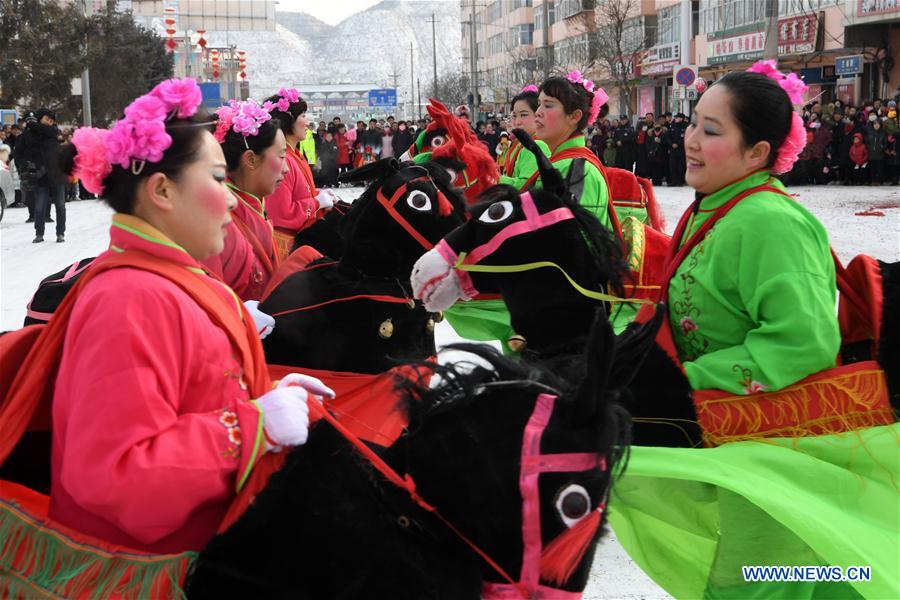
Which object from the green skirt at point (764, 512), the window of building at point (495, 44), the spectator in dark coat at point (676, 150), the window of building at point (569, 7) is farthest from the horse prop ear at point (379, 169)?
the window of building at point (495, 44)

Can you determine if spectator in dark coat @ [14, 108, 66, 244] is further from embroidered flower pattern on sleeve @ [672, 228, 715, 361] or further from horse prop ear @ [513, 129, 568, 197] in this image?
embroidered flower pattern on sleeve @ [672, 228, 715, 361]

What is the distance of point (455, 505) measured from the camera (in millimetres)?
1835

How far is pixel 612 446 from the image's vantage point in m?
1.77

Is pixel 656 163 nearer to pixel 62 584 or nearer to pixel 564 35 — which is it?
pixel 62 584

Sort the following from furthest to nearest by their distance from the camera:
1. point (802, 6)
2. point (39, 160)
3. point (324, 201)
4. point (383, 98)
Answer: point (383, 98), point (802, 6), point (39, 160), point (324, 201)

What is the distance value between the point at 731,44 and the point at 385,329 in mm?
33281

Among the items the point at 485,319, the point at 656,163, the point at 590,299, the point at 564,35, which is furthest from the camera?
the point at 564,35

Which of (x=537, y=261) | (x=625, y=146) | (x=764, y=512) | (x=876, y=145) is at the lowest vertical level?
(x=764, y=512)

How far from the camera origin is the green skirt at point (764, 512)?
2291mm

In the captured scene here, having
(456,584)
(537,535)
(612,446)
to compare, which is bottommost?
(456,584)

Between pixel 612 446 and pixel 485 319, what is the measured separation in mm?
2537

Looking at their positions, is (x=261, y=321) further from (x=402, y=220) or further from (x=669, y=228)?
(x=669, y=228)

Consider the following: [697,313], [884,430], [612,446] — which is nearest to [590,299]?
[697,313]

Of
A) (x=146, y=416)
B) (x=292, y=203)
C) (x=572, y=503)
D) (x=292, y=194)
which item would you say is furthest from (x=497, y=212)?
(x=292, y=194)
